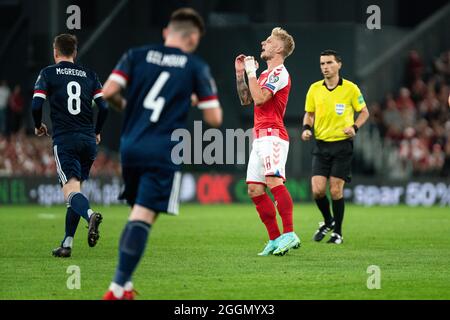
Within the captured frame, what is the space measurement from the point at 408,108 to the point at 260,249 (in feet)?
54.9

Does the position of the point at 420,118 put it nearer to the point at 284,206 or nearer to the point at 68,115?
the point at 284,206

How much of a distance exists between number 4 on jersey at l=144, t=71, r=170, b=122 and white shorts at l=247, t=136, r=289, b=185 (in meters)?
4.11

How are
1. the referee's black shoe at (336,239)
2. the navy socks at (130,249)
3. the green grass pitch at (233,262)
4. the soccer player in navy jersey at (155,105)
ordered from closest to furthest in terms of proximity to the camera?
the navy socks at (130,249), the soccer player in navy jersey at (155,105), the green grass pitch at (233,262), the referee's black shoe at (336,239)

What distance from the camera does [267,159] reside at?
474 inches

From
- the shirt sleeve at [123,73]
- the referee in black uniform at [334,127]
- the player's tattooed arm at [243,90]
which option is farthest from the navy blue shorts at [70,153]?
the shirt sleeve at [123,73]

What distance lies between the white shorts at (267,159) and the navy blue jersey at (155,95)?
13.0 ft

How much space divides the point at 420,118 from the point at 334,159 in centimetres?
1539

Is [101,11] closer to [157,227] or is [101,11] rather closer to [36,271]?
[157,227]

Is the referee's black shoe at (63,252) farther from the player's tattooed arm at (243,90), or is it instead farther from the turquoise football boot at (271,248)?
the player's tattooed arm at (243,90)

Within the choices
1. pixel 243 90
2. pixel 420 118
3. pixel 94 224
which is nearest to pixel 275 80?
pixel 243 90

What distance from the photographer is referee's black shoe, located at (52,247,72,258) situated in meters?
11.9

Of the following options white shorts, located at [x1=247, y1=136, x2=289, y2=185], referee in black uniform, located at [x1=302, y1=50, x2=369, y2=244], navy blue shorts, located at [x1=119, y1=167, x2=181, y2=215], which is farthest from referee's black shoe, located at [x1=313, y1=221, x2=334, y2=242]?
navy blue shorts, located at [x1=119, y1=167, x2=181, y2=215]

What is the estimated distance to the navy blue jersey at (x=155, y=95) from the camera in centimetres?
803
